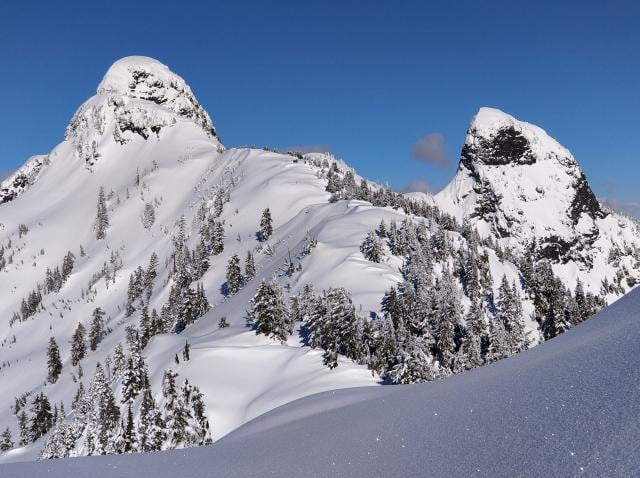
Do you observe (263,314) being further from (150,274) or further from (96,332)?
(150,274)

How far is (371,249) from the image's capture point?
3433 inches

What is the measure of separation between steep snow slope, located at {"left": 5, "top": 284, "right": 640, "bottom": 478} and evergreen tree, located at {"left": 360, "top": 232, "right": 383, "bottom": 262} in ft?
252

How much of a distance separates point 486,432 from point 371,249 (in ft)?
270

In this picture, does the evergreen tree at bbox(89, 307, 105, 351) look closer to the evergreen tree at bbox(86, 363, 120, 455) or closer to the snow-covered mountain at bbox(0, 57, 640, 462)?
the snow-covered mountain at bbox(0, 57, 640, 462)

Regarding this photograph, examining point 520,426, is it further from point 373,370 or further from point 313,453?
point 373,370

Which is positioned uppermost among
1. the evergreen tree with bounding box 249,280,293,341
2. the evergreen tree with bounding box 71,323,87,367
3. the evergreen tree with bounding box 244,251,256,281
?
the evergreen tree with bounding box 244,251,256,281

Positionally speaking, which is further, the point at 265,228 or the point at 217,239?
the point at 217,239

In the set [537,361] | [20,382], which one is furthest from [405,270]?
[20,382]

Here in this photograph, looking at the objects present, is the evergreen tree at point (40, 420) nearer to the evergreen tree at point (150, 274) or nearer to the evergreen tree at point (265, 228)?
the evergreen tree at point (150, 274)

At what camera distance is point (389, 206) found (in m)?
128

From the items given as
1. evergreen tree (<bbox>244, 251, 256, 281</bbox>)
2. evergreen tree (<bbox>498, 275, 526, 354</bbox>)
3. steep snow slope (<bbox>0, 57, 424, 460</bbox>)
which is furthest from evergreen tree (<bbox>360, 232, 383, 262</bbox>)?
evergreen tree (<bbox>244, 251, 256, 281</bbox>)

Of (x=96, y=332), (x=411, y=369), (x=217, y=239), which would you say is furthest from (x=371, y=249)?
(x=96, y=332)

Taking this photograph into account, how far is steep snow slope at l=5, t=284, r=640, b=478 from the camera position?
417 centimetres

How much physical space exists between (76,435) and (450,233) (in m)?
83.4
